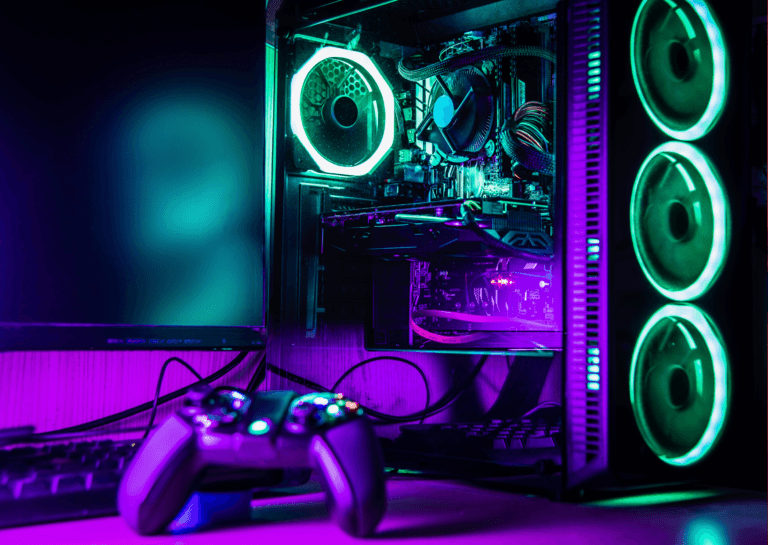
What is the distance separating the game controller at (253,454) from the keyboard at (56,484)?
31 mm

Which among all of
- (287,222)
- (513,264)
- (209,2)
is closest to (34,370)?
(287,222)

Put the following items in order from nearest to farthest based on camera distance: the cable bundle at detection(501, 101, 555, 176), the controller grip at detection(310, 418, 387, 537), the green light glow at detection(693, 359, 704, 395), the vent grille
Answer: the controller grip at detection(310, 418, 387, 537) < the vent grille < the green light glow at detection(693, 359, 704, 395) < the cable bundle at detection(501, 101, 555, 176)

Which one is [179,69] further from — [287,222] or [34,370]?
[34,370]

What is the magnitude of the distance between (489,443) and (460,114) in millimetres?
388

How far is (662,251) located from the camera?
655 millimetres

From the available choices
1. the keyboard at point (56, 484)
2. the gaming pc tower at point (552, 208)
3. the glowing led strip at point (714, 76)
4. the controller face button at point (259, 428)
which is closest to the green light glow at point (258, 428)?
the controller face button at point (259, 428)

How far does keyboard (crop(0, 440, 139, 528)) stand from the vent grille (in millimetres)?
362

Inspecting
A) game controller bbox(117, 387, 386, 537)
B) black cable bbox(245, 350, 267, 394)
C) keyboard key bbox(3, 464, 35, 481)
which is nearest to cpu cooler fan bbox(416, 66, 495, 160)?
black cable bbox(245, 350, 267, 394)

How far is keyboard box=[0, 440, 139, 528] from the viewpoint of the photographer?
49 centimetres

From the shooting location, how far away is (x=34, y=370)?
0.75 m

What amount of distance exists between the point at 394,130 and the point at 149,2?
0.33m

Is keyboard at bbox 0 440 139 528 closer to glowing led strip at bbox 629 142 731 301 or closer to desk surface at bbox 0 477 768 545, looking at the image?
desk surface at bbox 0 477 768 545

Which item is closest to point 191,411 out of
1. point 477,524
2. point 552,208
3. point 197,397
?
point 197,397

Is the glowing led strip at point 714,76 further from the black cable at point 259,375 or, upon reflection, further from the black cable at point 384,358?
the black cable at point 259,375
